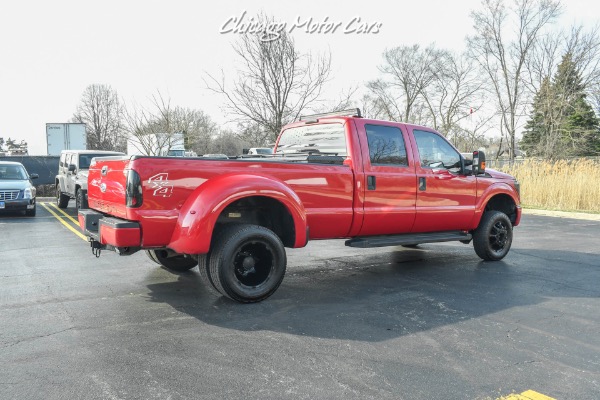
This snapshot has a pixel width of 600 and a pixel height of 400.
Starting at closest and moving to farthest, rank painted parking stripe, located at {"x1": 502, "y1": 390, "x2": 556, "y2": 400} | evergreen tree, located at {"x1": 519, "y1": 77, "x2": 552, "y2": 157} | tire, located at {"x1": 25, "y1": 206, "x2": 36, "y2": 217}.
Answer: painted parking stripe, located at {"x1": 502, "y1": 390, "x2": 556, "y2": 400} < tire, located at {"x1": 25, "y1": 206, "x2": 36, "y2": 217} < evergreen tree, located at {"x1": 519, "y1": 77, "x2": 552, "y2": 157}

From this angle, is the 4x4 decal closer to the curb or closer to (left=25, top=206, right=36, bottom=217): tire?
(left=25, top=206, right=36, bottom=217): tire

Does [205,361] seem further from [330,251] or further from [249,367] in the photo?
[330,251]

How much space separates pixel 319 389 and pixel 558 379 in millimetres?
1619

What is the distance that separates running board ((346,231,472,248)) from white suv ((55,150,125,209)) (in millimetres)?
9064

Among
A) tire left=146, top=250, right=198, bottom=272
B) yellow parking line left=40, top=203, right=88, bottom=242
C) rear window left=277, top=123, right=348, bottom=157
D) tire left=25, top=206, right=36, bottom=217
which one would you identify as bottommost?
yellow parking line left=40, top=203, right=88, bottom=242

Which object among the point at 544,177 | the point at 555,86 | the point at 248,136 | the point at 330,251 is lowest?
the point at 330,251

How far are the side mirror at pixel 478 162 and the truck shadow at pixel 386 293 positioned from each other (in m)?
1.39

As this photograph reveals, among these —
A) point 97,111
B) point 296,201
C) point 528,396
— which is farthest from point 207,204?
point 97,111

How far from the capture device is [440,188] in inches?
270

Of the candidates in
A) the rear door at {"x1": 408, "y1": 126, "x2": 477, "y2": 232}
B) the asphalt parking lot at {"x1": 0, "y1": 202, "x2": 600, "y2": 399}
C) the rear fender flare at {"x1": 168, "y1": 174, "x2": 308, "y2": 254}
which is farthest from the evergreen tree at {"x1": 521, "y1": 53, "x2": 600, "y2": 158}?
the rear fender flare at {"x1": 168, "y1": 174, "x2": 308, "y2": 254}

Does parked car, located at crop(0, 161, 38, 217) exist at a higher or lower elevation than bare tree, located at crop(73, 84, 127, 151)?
lower

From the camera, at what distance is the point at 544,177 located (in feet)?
55.3

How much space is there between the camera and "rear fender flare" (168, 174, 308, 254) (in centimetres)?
471

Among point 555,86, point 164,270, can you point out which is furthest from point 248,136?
point 555,86
